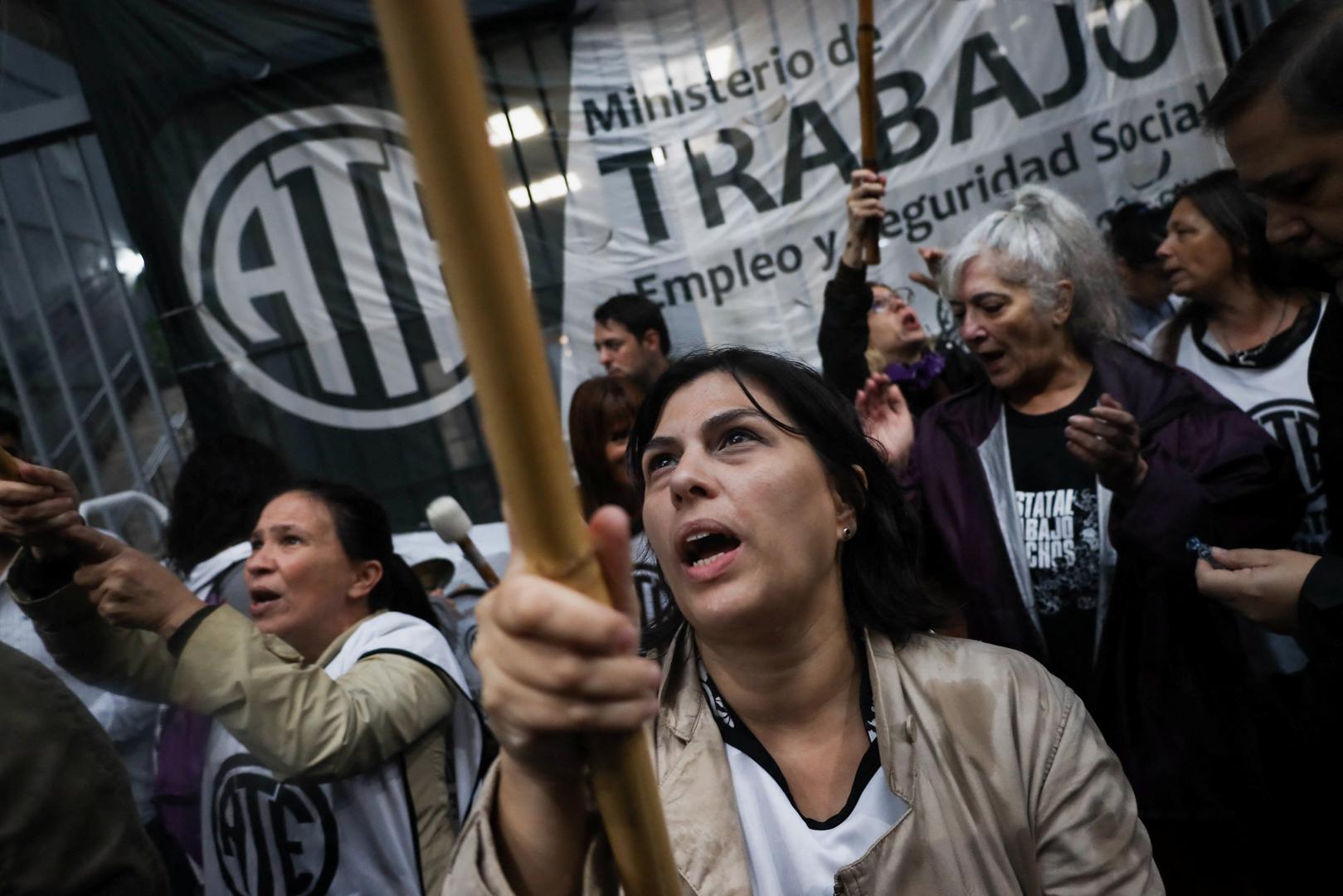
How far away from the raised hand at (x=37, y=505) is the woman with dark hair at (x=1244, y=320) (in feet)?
8.24

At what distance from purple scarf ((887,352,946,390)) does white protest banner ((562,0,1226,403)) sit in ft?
2.58

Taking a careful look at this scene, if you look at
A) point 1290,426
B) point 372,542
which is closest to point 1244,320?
point 1290,426

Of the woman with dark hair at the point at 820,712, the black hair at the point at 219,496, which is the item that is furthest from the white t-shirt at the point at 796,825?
the black hair at the point at 219,496

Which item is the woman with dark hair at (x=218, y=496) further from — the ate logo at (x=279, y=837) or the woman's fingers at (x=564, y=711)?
the woman's fingers at (x=564, y=711)

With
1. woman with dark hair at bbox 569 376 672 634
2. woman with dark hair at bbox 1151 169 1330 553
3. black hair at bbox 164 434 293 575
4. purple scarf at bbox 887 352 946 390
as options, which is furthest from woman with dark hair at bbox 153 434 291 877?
woman with dark hair at bbox 1151 169 1330 553

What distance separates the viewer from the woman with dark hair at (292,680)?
1.92 meters

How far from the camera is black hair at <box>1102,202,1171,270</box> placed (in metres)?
3.73

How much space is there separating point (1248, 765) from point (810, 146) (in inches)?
105

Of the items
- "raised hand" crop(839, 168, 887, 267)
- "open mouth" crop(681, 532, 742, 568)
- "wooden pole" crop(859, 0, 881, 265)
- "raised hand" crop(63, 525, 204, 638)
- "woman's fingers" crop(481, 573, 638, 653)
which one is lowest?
"open mouth" crop(681, 532, 742, 568)

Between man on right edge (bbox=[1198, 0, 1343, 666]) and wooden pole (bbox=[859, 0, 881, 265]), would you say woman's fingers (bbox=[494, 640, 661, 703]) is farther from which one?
wooden pole (bbox=[859, 0, 881, 265])

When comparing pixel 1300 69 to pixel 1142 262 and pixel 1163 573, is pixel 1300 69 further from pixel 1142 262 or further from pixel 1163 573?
pixel 1142 262

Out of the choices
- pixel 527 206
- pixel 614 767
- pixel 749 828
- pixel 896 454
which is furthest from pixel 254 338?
pixel 614 767

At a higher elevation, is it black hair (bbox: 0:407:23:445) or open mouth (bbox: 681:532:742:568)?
black hair (bbox: 0:407:23:445)

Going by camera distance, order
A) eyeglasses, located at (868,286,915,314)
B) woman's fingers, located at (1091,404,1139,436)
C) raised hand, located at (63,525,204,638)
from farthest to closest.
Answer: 1. eyeglasses, located at (868,286,915,314)
2. woman's fingers, located at (1091,404,1139,436)
3. raised hand, located at (63,525,204,638)
